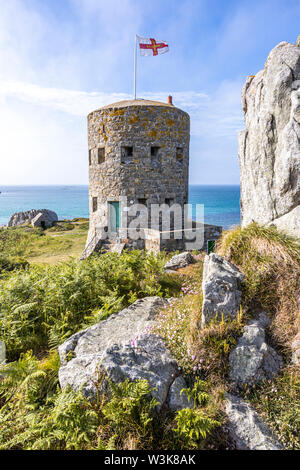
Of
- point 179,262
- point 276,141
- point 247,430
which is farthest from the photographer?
point 179,262

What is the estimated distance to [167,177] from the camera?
1727 cm

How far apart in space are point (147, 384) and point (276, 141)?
184 inches

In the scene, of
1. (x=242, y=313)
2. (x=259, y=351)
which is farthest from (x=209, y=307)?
(x=259, y=351)

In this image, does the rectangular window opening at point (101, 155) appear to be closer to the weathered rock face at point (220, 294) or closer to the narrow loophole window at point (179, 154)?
the narrow loophole window at point (179, 154)

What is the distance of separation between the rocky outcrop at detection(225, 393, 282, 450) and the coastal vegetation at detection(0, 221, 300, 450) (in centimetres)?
11

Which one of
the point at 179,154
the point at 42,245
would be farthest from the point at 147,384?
the point at 42,245

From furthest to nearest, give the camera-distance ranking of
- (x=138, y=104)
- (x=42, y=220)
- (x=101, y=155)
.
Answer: (x=42, y=220)
(x=101, y=155)
(x=138, y=104)

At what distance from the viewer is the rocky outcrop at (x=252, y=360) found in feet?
12.3

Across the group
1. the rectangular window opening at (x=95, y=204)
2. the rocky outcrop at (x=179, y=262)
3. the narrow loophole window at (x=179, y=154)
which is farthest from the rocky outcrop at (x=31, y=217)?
the rocky outcrop at (x=179, y=262)

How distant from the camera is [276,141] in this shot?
5055 millimetres

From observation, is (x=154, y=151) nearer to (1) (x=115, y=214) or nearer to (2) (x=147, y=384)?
(1) (x=115, y=214)

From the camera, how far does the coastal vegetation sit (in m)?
3.20

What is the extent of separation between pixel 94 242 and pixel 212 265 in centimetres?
1352
